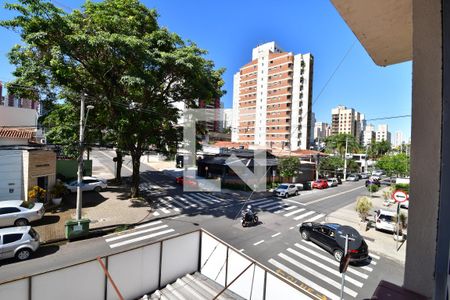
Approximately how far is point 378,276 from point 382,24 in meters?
11.5

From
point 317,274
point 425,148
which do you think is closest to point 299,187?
point 317,274

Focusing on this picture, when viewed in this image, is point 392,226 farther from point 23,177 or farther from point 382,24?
point 23,177

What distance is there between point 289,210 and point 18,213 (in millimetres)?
19027

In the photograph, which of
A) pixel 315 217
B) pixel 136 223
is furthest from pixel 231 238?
pixel 315 217

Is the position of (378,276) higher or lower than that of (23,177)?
lower

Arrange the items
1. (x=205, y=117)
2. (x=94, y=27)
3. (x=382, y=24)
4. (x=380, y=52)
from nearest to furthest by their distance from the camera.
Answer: (x=382, y=24) < (x=380, y=52) < (x=94, y=27) < (x=205, y=117)

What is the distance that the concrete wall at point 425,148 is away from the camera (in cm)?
175

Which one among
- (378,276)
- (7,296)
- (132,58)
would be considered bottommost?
(378,276)

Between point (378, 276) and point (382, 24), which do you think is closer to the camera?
point (382, 24)

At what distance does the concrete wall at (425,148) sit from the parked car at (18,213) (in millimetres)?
18260

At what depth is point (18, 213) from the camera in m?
13.8

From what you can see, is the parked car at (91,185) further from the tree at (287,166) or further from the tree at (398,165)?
the tree at (398,165)

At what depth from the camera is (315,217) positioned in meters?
18.8

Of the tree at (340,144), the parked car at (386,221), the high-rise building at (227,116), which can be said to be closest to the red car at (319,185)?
the high-rise building at (227,116)
